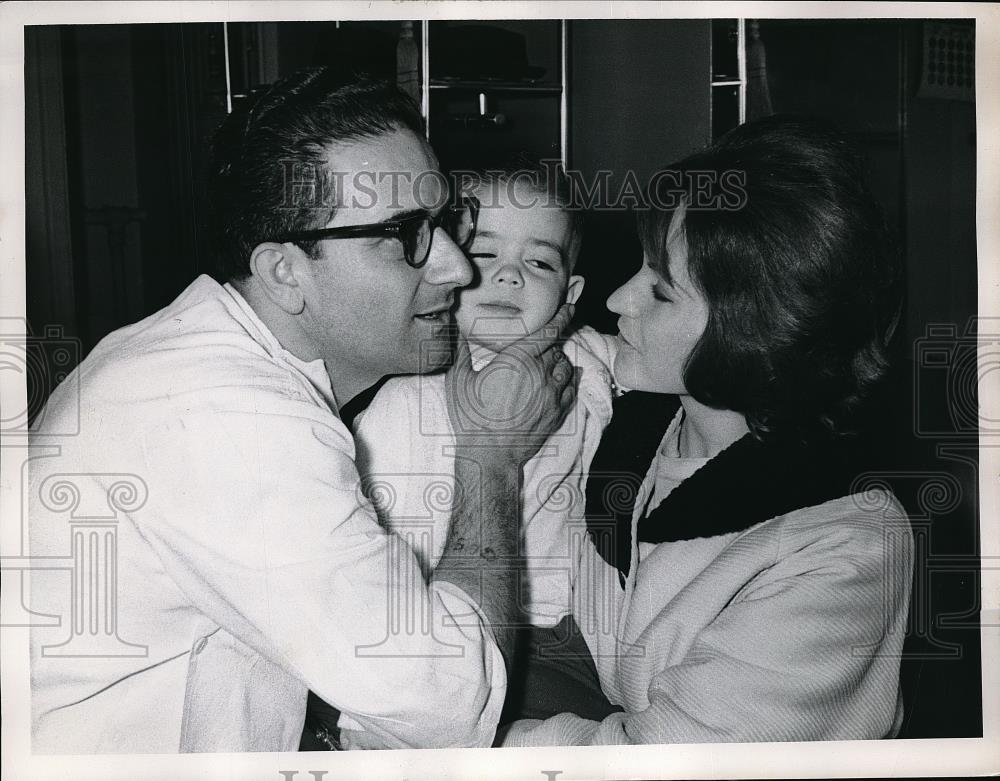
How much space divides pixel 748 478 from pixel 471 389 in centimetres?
39

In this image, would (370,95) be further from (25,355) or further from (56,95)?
(25,355)

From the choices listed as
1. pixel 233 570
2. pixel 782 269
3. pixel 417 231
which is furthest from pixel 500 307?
pixel 233 570

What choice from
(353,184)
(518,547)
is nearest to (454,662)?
(518,547)

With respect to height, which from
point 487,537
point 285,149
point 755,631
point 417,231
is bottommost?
point 755,631

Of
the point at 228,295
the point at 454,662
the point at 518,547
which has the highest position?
the point at 228,295

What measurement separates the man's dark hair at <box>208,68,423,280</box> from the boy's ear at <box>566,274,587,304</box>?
286 millimetres

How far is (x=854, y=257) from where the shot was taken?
127 cm

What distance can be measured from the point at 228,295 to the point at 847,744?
1044 millimetres

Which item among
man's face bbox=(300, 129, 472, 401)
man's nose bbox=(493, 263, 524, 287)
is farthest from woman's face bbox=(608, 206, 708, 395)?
man's face bbox=(300, 129, 472, 401)

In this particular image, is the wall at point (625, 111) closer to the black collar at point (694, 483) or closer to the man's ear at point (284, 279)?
the black collar at point (694, 483)

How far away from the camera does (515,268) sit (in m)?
1.27

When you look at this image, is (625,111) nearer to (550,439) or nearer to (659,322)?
(659,322)

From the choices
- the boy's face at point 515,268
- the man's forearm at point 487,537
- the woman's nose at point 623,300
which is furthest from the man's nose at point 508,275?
the man's forearm at point 487,537

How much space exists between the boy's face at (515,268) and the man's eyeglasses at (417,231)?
0.02m
